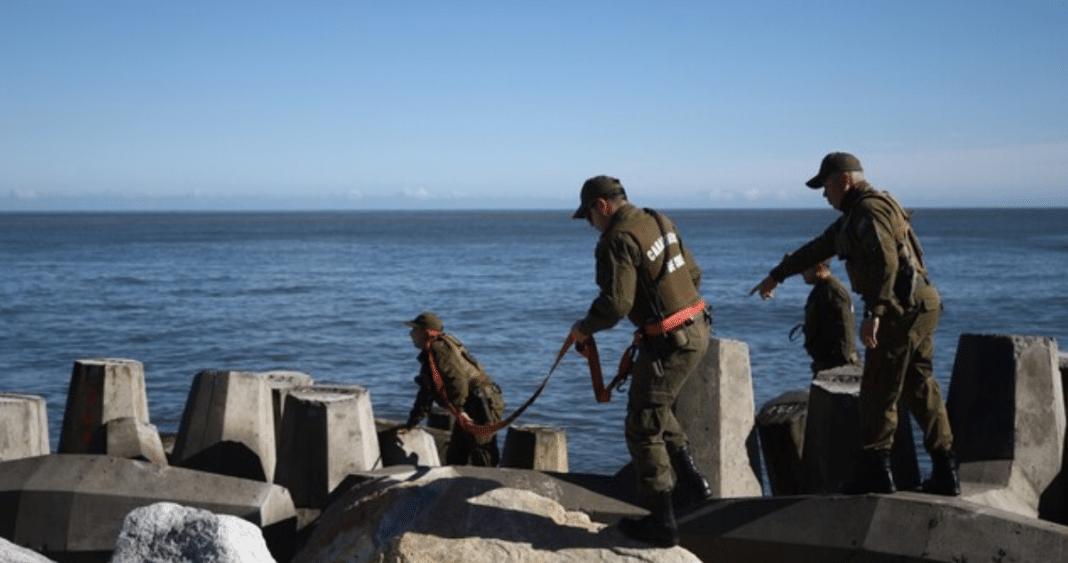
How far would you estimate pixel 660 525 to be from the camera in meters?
6.69

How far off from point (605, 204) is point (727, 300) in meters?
32.4

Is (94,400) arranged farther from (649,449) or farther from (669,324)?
(669,324)

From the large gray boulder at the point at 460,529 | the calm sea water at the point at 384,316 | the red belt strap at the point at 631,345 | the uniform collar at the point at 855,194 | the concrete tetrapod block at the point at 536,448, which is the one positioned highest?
the uniform collar at the point at 855,194

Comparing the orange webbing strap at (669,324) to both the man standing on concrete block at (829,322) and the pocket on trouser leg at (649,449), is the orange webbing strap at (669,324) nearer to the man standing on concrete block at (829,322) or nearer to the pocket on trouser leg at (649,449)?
the pocket on trouser leg at (649,449)

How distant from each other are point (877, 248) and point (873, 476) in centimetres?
110

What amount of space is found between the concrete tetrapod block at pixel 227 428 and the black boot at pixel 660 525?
3.32 meters

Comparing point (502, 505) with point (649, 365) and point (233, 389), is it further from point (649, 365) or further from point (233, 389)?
point (233, 389)

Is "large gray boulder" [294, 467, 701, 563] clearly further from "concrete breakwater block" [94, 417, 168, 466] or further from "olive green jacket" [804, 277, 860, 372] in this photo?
"olive green jacket" [804, 277, 860, 372]

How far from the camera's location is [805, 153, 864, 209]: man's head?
6844mm

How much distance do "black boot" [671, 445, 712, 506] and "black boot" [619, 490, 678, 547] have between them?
1.47ft

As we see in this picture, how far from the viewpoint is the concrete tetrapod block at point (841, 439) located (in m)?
7.46

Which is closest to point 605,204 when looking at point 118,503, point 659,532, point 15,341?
point 659,532

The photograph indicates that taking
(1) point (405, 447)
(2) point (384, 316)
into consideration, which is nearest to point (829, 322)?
(1) point (405, 447)

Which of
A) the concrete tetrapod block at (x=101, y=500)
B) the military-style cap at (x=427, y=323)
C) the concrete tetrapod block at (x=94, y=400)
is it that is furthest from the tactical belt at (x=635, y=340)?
the concrete tetrapod block at (x=94, y=400)
